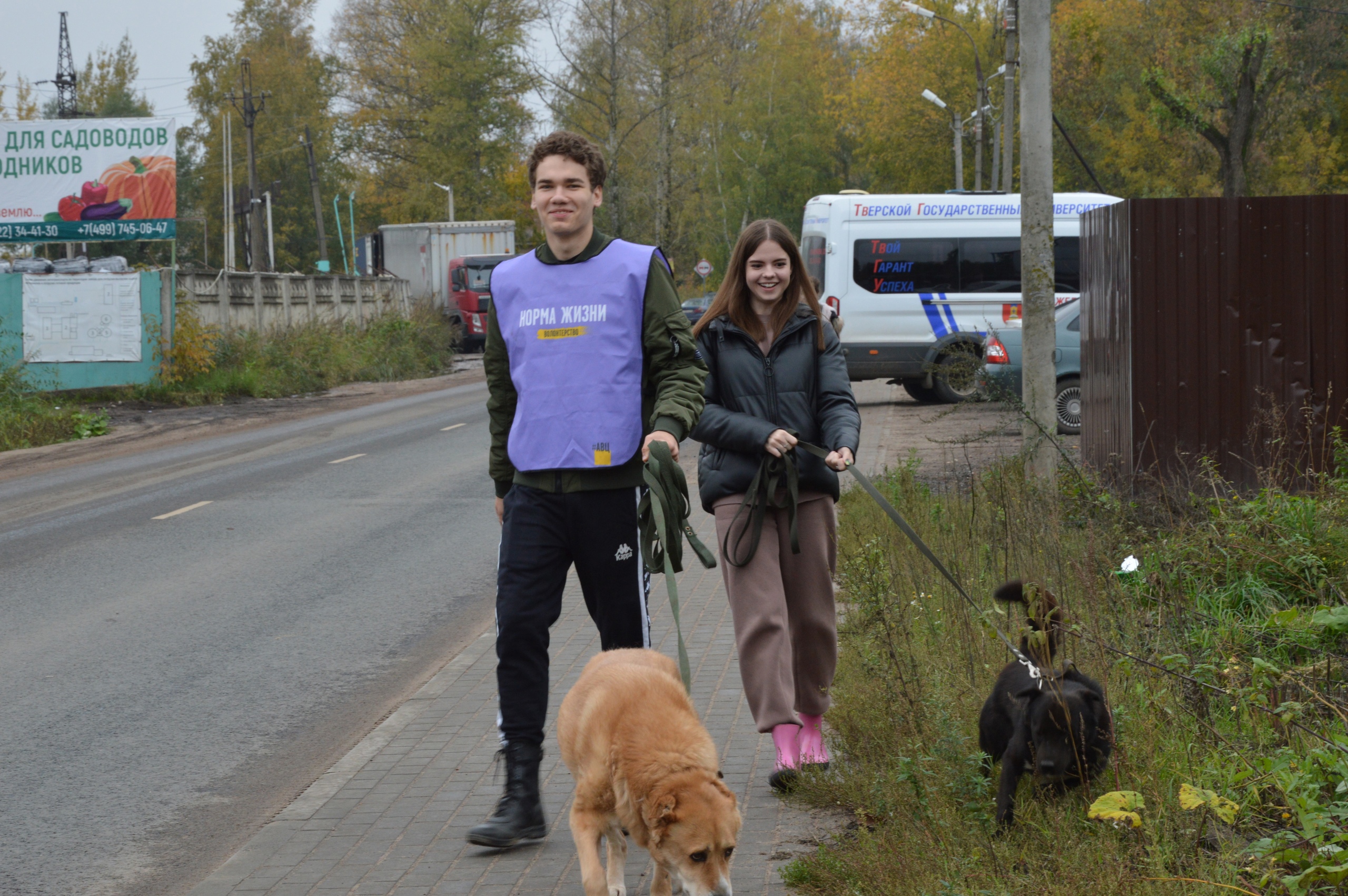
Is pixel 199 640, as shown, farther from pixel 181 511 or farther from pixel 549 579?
pixel 181 511

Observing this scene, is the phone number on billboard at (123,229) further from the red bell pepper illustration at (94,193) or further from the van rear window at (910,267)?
the van rear window at (910,267)

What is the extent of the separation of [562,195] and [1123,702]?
2.54 m

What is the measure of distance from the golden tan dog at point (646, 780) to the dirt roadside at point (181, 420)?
13945mm

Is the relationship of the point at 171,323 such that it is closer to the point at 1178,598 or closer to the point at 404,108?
the point at 1178,598

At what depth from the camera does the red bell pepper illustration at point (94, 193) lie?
81.5ft

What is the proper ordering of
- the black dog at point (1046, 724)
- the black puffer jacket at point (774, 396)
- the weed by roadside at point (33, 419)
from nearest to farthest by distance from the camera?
the black dog at point (1046, 724) < the black puffer jacket at point (774, 396) < the weed by roadside at point (33, 419)

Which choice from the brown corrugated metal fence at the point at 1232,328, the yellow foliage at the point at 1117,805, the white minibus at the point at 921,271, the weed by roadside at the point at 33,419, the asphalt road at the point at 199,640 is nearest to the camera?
the yellow foliage at the point at 1117,805

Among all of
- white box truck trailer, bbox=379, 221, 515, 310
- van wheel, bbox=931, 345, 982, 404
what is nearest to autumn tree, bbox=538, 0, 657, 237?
white box truck trailer, bbox=379, 221, 515, 310

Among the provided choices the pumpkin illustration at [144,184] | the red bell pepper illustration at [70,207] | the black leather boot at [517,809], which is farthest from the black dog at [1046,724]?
the red bell pepper illustration at [70,207]

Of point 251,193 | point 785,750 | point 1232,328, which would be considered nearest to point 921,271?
point 1232,328

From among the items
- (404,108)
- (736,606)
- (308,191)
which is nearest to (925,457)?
(736,606)

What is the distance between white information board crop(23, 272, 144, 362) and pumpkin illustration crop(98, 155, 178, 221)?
7.38ft

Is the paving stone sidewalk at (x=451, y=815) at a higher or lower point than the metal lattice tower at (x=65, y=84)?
lower

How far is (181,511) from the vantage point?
12336mm
